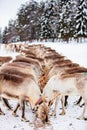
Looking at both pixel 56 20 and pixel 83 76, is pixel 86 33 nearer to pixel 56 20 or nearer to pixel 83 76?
pixel 56 20

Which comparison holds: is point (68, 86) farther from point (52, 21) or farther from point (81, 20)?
point (52, 21)

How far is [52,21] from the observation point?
64.6 m

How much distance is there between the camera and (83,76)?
29.7ft

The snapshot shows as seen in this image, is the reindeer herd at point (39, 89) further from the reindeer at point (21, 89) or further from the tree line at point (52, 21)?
the tree line at point (52, 21)

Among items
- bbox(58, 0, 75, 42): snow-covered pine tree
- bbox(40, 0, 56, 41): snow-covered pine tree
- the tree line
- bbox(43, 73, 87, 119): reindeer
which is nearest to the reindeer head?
bbox(43, 73, 87, 119): reindeer

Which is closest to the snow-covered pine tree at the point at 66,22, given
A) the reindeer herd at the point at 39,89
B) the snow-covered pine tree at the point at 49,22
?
the snow-covered pine tree at the point at 49,22

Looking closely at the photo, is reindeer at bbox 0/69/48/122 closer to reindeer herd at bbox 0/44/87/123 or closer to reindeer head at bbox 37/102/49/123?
reindeer herd at bbox 0/44/87/123

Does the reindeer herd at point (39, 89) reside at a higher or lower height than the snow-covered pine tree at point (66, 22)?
lower

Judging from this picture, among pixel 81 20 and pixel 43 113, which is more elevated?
pixel 81 20

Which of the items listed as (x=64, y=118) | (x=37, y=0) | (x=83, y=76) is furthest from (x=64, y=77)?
(x=37, y=0)

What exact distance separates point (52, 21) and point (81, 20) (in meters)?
14.6

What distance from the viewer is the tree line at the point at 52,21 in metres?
51.2

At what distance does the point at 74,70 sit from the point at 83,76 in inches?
31.1

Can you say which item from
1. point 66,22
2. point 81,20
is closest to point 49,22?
point 66,22
